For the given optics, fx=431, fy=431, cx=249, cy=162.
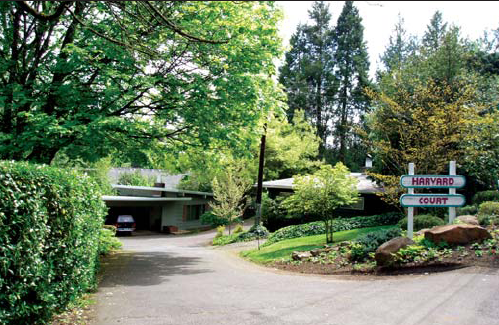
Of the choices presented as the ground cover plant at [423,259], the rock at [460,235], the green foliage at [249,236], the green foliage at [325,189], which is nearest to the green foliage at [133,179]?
the green foliage at [249,236]

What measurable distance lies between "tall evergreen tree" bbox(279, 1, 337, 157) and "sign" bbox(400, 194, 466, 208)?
4370cm

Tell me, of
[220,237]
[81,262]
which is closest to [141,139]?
[81,262]

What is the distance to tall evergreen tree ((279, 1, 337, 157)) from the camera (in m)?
56.8

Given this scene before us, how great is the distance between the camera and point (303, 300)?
330 inches

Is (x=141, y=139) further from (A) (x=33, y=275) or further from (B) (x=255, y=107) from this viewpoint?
(A) (x=33, y=275)

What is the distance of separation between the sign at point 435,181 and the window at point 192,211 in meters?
32.0

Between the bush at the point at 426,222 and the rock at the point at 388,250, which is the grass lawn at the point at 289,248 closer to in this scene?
the bush at the point at 426,222

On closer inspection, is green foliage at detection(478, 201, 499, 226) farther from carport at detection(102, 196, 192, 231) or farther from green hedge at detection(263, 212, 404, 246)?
carport at detection(102, 196, 192, 231)

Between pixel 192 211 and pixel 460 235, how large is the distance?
3542 centimetres

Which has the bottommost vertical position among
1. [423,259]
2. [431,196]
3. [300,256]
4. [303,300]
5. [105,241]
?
[300,256]

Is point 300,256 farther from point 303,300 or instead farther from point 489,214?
point 303,300

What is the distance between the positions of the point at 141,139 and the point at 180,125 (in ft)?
4.33

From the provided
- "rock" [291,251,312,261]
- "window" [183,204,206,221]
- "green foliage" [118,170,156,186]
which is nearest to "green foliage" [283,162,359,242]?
"rock" [291,251,312,261]

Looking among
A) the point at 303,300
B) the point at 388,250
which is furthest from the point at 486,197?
the point at 303,300
